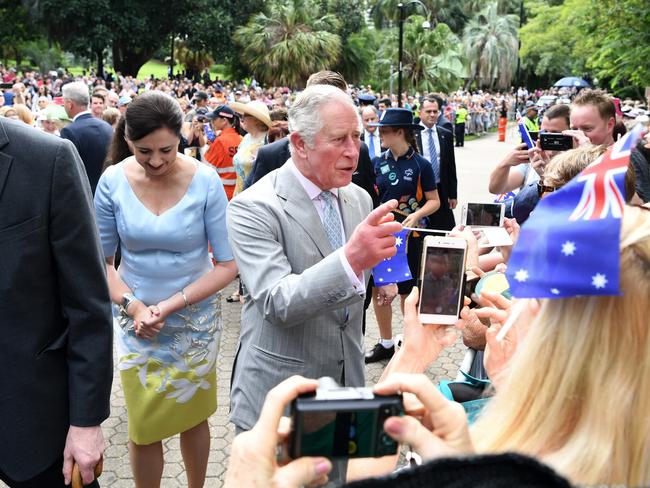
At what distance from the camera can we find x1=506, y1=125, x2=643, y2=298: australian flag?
1098mm

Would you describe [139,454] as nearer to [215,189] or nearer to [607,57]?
[215,189]

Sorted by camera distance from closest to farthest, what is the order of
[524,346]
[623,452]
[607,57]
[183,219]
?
[623,452], [524,346], [183,219], [607,57]

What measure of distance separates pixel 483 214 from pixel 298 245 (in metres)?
1.16

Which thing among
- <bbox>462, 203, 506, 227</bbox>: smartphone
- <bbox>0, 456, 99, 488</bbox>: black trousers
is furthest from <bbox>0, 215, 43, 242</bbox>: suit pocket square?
<bbox>462, 203, 506, 227</bbox>: smartphone

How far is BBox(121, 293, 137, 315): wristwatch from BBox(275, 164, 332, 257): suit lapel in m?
1.03

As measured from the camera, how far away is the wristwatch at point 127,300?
307 centimetres

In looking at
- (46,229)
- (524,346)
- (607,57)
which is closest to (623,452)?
(524,346)

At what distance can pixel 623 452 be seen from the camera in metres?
1.11

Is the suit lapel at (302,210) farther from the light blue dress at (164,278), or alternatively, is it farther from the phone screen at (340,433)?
the phone screen at (340,433)

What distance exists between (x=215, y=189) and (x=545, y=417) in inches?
89.5

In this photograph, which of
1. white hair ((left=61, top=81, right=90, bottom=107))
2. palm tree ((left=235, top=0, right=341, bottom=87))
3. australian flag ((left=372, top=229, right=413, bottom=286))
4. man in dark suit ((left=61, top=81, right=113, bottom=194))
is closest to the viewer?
australian flag ((left=372, top=229, right=413, bottom=286))

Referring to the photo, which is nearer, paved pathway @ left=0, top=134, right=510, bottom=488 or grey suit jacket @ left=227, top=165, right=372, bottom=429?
grey suit jacket @ left=227, top=165, right=372, bottom=429

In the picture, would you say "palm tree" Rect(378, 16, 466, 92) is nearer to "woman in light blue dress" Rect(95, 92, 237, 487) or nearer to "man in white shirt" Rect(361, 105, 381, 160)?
"man in white shirt" Rect(361, 105, 381, 160)

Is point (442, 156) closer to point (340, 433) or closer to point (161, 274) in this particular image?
point (161, 274)
